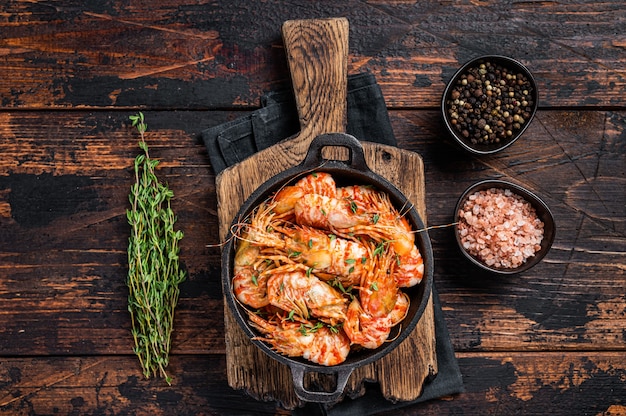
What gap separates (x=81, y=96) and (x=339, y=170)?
1.04 metres

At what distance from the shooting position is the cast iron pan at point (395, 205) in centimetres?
175

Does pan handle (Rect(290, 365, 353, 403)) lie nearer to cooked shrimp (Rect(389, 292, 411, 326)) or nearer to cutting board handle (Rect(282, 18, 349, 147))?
cooked shrimp (Rect(389, 292, 411, 326))

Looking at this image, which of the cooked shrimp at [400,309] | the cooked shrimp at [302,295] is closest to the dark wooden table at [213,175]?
the cooked shrimp at [400,309]

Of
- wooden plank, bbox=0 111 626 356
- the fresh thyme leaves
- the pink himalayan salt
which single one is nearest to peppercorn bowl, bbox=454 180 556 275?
the pink himalayan salt

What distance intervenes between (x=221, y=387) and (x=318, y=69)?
1.16 metres

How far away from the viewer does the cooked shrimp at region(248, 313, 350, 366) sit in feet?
5.72

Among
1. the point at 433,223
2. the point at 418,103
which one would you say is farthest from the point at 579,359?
the point at 418,103

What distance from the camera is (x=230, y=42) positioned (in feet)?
7.38

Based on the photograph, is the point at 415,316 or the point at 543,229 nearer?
the point at 415,316

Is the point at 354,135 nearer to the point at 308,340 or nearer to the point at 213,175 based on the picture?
the point at 213,175

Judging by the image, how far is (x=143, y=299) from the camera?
85.0 inches

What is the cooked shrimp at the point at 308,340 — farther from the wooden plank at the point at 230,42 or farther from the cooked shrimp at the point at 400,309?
the wooden plank at the point at 230,42

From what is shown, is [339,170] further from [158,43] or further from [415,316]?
[158,43]

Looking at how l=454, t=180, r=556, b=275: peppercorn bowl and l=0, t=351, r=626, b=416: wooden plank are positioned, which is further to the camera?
l=0, t=351, r=626, b=416: wooden plank
